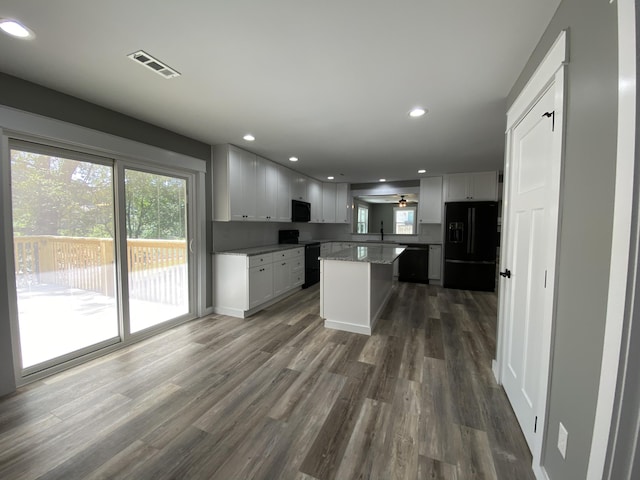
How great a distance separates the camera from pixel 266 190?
14.6 feet

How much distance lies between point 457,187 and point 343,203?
2.61 metres

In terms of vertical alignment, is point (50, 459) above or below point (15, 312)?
below

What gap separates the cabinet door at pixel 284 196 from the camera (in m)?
4.86

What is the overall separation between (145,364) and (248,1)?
9.63 feet

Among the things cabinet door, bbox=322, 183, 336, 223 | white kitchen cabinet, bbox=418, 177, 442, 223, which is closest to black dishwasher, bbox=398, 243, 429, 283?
white kitchen cabinet, bbox=418, 177, 442, 223

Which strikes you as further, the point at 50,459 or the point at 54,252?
the point at 54,252

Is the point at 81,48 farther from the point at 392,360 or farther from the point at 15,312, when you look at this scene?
the point at 392,360

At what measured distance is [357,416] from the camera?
1807 millimetres

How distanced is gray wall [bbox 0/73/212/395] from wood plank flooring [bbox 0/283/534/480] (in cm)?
35

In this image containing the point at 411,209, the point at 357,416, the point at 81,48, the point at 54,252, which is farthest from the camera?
the point at 411,209

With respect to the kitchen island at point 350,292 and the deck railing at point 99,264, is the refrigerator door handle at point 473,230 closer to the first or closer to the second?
the kitchen island at point 350,292

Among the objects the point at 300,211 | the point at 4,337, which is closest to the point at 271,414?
the point at 4,337

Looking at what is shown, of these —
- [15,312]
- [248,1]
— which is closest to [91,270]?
[15,312]

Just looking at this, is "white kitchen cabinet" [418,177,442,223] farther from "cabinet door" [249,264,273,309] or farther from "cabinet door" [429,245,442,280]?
"cabinet door" [249,264,273,309]
